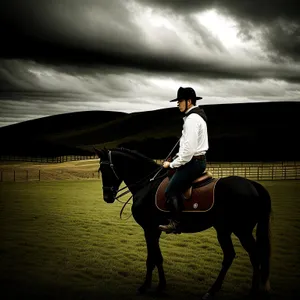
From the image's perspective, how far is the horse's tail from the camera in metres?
5.84

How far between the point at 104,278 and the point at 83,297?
3.28ft

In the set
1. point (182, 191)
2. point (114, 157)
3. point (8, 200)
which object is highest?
point (114, 157)

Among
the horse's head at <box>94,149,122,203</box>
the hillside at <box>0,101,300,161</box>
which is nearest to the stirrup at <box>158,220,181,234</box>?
the horse's head at <box>94,149,122,203</box>

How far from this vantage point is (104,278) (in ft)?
22.9

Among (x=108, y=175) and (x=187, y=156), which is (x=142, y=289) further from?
(x=187, y=156)

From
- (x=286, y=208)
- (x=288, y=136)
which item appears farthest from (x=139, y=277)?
(x=288, y=136)

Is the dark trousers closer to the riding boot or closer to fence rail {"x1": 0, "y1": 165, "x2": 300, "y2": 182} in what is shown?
the riding boot

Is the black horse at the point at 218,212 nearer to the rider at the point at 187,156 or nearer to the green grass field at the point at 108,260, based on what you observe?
the rider at the point at 187,156

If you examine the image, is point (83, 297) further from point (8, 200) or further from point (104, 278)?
point (8, 200)

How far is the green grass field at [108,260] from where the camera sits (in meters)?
6.38

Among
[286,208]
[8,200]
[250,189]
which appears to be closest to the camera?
[250,189]

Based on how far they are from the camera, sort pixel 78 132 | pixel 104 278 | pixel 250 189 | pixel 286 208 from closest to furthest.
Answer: pixel 250 189 → pixel 104 278 → pixel 286 208 → pixel 78 132

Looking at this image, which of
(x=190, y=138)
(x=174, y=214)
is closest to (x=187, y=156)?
(x=190, y=138)

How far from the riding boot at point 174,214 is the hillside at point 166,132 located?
60.5m
